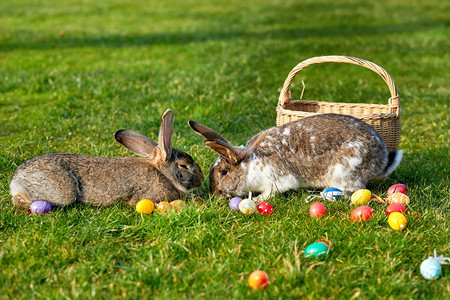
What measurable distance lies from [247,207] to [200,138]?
221cm

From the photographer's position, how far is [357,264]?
10.8 ft

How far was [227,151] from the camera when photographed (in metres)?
4.49

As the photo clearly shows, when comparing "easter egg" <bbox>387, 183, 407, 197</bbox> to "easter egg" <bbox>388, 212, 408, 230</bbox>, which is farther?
"easter egg" <bbox>387, 183, 407, 197</bbox>

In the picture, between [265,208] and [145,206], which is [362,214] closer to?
[265,208]

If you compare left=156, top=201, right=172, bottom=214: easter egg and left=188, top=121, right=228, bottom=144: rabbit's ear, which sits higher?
left=188, top=121, right=228, bottom=144: rabbit's ear

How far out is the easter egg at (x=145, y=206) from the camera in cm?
407

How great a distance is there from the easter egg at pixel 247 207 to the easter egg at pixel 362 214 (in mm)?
804

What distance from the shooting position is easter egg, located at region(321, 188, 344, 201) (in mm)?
4371

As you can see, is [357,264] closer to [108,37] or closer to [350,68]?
[350,68]

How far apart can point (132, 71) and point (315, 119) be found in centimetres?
528

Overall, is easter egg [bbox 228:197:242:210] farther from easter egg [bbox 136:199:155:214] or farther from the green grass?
easter egg [bbox 136:199:155:214]

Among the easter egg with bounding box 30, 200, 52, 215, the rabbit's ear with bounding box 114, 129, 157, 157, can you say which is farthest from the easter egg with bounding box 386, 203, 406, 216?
the easter egg with bounding box 30, 200, 52, 215

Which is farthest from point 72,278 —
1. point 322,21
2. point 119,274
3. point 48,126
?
point 322,21

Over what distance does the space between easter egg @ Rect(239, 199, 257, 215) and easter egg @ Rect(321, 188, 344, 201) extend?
0.72 m
